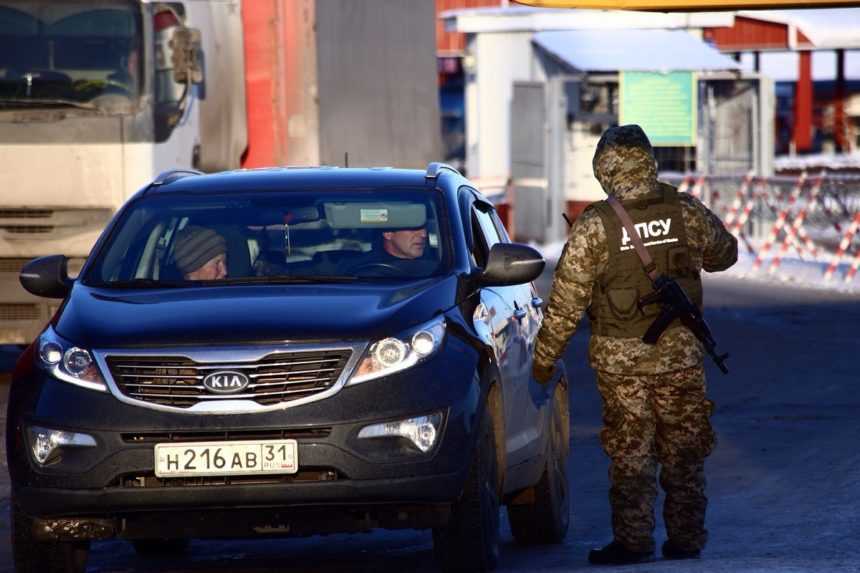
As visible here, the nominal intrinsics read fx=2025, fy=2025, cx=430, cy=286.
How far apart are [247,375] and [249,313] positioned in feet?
1.23

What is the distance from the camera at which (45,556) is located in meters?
7.46

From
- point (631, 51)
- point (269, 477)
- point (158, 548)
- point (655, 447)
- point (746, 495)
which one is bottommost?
point (746, 495)

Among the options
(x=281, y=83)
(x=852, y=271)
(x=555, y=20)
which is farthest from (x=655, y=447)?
(x=555, y=20)

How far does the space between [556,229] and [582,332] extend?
10499 millimetres

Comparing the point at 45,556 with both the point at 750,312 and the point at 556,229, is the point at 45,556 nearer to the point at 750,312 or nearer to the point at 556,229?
the point at 750,312

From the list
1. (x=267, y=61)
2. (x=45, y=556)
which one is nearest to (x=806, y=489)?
(x=45, y=556)

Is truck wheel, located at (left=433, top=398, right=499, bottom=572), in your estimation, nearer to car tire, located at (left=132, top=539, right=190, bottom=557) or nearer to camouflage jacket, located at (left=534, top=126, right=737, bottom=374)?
camouflage jacket, located at (left=534, top=126, right=737, bottom=374)

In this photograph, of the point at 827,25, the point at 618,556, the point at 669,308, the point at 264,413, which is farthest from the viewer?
the point at 827,25

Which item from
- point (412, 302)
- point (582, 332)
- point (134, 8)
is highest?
point (134, 8)

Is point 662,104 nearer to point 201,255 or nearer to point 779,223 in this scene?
point 779,223

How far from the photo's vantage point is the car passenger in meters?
8.14

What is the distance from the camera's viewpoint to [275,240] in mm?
8250

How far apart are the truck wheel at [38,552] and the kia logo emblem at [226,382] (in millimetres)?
895

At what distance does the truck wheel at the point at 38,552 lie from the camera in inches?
290
